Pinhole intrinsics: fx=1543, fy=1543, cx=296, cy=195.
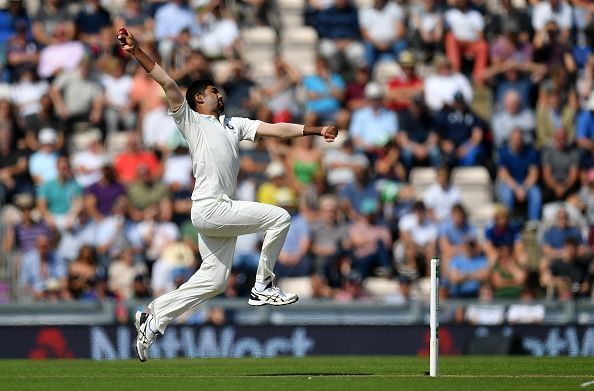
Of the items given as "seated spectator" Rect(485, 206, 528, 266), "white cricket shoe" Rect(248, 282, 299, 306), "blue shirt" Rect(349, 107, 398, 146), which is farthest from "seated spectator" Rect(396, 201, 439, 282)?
"white cricket shoe" Rect(248, 282, 299, 306)

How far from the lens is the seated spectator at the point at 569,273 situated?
1912cm

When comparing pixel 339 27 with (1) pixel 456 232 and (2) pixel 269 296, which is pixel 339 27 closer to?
(1) pixel 456 232

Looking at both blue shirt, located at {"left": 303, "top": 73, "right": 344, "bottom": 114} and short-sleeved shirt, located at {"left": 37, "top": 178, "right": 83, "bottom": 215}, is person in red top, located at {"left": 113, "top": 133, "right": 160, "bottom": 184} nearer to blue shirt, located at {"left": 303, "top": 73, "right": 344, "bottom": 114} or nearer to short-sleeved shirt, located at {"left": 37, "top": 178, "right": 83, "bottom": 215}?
short-sleeved shirt, located at {"left": 37, "top": 178, "right": 83, "bottom": 215}

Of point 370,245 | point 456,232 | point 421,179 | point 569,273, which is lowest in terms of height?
point 569,273

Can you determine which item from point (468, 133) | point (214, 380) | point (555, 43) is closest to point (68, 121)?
point (468, 133)

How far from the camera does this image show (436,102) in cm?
2173

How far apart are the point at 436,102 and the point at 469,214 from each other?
185 centimetres

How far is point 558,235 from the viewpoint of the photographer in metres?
19.8

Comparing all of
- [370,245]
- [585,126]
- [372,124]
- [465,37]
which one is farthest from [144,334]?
[465,37]

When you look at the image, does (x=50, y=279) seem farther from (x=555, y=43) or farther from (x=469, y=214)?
(x=555, y=43)

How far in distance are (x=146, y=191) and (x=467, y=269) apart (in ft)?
14.2

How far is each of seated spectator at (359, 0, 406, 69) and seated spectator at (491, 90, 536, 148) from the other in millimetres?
1990

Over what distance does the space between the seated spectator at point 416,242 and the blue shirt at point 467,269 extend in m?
0.34

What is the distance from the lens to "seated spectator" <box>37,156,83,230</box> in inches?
792
